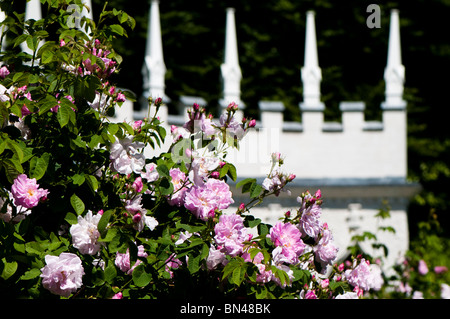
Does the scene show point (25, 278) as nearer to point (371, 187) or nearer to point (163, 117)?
point (163, 117)

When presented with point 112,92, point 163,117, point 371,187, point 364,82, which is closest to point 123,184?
point 112,92

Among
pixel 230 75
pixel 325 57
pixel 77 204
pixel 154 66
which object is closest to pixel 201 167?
pixel 77 204

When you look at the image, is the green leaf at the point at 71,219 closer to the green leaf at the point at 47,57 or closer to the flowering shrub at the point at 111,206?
the flowering shrub at the point at 111,206

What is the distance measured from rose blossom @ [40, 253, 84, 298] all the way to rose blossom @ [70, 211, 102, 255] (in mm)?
82

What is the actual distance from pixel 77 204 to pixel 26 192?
0.19 m

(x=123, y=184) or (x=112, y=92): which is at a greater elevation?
(x=112, y=92)

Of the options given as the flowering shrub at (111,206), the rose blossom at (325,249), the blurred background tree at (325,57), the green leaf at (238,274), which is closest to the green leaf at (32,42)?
the flowering shrub at (111,206)

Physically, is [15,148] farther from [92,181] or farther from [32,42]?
[32,42]

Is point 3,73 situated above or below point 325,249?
above

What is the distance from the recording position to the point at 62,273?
2654 millimetres

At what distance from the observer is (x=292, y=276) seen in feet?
9.78

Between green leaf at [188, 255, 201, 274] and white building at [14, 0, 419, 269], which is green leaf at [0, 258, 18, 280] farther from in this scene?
white building at [14, 0, 419, 269]

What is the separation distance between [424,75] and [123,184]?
584 inches

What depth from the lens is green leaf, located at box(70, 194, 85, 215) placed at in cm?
280
